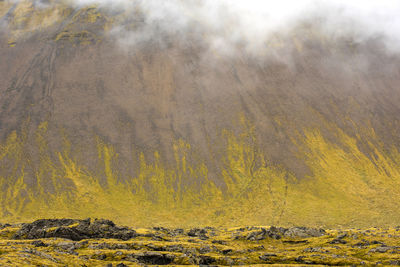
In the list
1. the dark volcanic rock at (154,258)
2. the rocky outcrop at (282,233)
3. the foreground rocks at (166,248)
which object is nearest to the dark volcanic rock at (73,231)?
the foreground rocks at (166,248)

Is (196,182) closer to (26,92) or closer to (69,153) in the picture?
(69,153)

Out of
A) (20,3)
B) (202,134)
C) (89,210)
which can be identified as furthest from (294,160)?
(20,3)

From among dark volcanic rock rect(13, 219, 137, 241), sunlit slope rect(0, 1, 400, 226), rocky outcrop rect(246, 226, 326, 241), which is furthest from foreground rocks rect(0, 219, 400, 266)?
sunlit slope rect(0, 1, 400, 226)

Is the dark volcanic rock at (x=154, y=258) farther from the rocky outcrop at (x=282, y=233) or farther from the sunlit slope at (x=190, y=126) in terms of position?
the sunlit slope at (x=190, y=126)

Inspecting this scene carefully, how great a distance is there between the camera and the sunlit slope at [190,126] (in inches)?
3561

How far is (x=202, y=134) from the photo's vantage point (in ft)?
377

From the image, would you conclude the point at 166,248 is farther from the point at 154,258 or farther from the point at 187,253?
the point at 154,258

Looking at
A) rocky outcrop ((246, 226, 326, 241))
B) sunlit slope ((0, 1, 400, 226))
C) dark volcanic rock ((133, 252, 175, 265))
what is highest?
sunlit slope ((0, 1, 400, 226))

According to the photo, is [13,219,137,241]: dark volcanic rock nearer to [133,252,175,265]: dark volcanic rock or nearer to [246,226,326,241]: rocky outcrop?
[133,252,175,265]: dark volcanic rock

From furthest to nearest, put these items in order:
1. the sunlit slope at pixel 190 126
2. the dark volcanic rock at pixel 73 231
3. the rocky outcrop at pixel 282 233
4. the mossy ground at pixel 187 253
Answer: the sunlit slope at pixel 190 126
the rocky outcrop at pixel 282 233
the dark volcanic rock at pixel 73 231
the mossy ground at pixel 187 253

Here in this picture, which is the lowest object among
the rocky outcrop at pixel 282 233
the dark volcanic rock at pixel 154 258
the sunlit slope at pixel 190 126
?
the dark volcanic rock at pixel 154 258

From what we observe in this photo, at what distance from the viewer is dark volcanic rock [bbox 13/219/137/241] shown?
44031mm

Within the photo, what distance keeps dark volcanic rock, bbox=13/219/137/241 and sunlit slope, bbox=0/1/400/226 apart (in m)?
34.8

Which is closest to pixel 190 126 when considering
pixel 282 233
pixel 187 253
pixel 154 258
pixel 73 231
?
pixel 282 233
